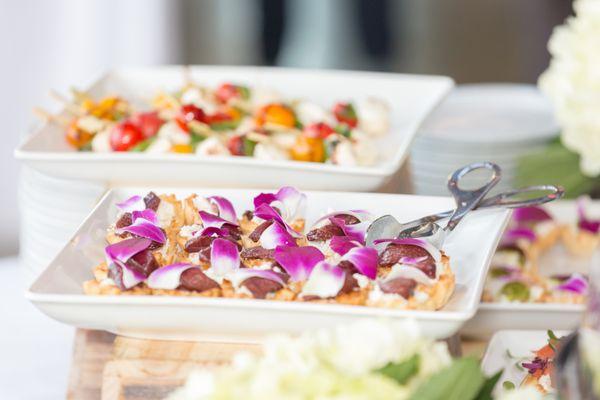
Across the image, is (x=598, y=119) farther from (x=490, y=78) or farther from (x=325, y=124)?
(x=490, y=78)

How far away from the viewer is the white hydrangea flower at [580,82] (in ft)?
5.26

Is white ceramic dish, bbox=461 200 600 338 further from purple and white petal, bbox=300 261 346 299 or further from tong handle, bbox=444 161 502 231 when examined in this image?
purple and white petal, bbox=300 261 346 299

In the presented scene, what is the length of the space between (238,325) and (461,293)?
23 cm

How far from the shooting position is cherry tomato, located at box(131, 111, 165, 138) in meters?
1.65

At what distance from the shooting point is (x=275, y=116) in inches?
67.7

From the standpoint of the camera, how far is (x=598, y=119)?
1.63 meters

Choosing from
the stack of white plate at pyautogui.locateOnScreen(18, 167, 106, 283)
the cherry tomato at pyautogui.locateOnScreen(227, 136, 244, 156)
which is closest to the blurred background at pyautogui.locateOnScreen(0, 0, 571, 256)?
the stack of white plate at pyautogui.locateOnScreen(18, 167, 106, 283)

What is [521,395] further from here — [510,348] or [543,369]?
[510,348]

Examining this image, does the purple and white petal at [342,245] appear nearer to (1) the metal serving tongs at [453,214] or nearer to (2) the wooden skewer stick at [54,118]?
(1) the metal serving tongs at [453,214]

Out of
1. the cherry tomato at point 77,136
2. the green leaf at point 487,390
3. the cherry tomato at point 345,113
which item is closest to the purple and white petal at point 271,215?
the green leaf at point 487,390

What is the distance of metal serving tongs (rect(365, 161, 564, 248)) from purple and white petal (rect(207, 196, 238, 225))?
162mm

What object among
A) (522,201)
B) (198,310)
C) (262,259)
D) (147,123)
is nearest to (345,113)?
(147,123)

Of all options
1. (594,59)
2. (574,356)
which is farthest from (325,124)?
(574,356)

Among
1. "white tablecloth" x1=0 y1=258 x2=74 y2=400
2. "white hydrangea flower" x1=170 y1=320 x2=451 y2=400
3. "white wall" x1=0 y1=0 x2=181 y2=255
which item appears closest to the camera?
"white hydrangea flower" x1=170 y1=320 x2=451 y2=400
